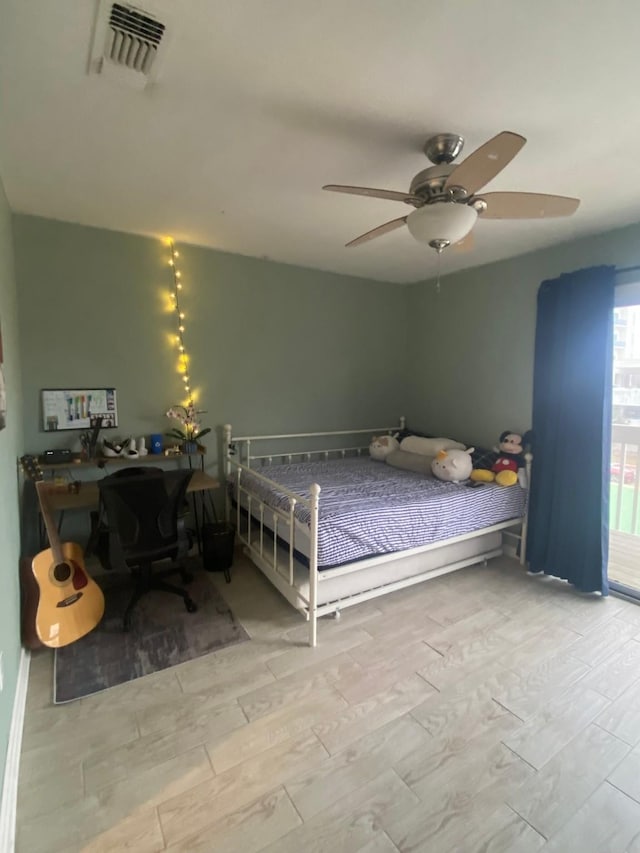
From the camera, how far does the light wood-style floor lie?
4.23 feet

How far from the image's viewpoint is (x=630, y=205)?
2.28m

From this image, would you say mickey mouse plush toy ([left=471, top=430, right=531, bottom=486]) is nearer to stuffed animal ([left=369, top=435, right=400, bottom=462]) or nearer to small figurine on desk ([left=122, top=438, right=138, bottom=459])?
stuffed animal ([left=369, top=435, right=400, bottom=462])

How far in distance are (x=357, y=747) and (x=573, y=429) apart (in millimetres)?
2340

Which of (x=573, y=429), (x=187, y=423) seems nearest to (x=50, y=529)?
(x=187, y=423)

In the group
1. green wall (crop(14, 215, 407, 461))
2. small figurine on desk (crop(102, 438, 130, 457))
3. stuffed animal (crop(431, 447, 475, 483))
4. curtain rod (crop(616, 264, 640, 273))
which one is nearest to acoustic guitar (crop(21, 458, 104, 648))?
small figurine on desk (crop(102, 438, 130, 457))

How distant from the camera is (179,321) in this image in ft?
10.1

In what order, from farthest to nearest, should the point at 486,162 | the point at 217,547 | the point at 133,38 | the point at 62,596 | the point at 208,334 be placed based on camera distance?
1. the point at 208,334
2. the point at 217,547
3. the point at 62,596
4. the point at 486,162
5. the point at 133,38

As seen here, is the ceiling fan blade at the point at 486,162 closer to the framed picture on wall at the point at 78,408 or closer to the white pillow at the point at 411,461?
the white pillow at the point at 411,461

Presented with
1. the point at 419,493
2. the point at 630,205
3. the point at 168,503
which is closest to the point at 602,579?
the point at 419,493

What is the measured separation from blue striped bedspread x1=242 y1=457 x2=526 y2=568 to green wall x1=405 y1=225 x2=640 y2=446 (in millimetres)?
763

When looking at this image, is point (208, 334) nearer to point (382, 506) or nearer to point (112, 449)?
point (112, 449)

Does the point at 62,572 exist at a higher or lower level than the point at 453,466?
lower

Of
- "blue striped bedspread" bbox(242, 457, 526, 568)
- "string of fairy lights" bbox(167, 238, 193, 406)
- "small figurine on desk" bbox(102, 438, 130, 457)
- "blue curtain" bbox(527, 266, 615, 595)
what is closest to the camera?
"blue striped bedspread" bbox(242, 457, 526, 568)

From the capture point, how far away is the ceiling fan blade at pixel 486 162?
47.0 inches
